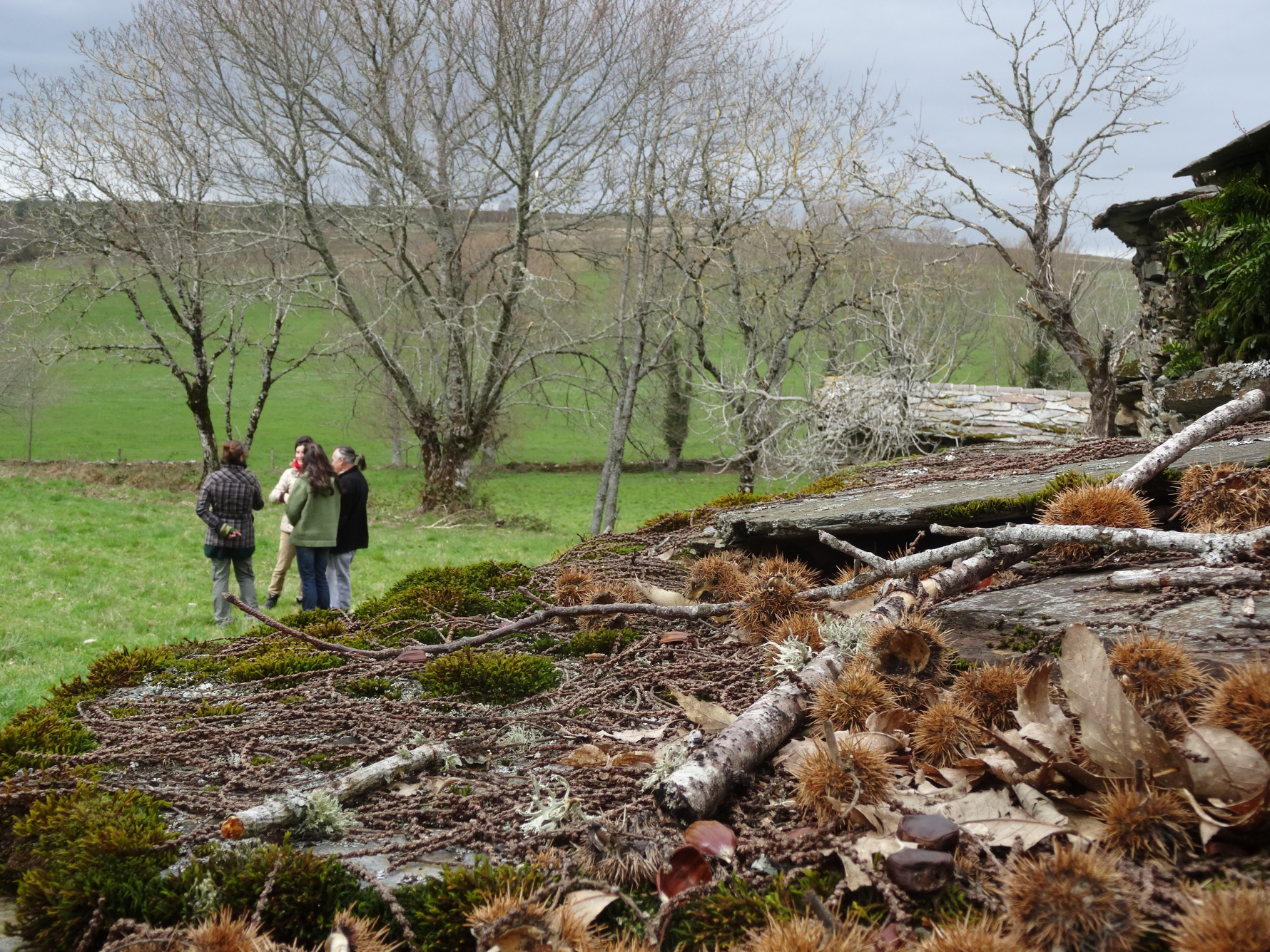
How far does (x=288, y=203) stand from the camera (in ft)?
62.6

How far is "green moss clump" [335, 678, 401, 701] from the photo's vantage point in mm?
2527

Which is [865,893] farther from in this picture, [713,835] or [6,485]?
[6,485]

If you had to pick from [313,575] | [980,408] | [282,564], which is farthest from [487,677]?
[980,408]

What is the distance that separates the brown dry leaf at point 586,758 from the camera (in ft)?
6.33

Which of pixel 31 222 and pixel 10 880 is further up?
pixel 31 222

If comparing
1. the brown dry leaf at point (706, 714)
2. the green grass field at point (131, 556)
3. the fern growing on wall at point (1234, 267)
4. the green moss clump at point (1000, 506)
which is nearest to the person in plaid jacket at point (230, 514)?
the green grass field at point (131, 556)

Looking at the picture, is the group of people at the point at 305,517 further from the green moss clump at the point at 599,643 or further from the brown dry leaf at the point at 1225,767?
the brown dry leaf at the point at 1225,767

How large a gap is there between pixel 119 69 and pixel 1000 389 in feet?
69.9

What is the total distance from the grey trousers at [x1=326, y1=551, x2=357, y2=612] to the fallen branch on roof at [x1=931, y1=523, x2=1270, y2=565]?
335 inches

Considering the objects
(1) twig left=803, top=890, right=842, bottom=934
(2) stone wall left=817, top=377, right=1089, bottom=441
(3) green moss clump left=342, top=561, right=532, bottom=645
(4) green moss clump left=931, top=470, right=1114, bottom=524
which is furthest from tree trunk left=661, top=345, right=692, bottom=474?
(1) twig left=803, top=890, right=842, bottom=934

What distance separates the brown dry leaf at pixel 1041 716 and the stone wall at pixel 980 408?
13.9 m

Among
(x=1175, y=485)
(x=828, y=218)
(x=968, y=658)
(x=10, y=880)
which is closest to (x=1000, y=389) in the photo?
(x=828, y=218)

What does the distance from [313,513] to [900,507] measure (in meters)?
7.54

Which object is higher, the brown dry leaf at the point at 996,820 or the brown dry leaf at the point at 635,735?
the brown dry leaf at the point at 996,820
